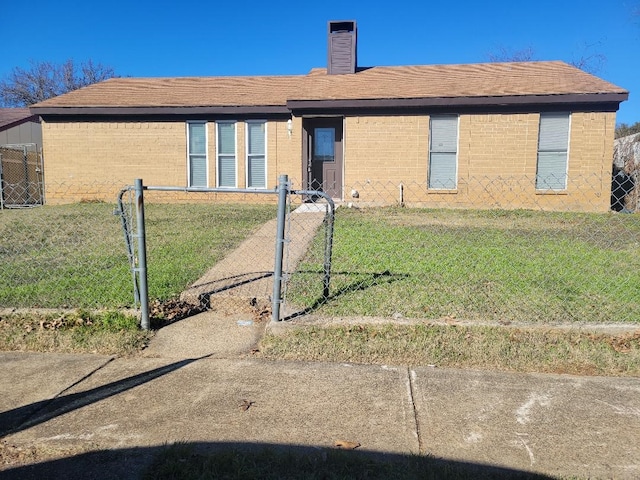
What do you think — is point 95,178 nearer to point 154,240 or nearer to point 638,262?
point 154,240

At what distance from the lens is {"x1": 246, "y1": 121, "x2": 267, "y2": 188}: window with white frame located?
49.6ft

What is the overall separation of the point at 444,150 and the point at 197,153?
748cm

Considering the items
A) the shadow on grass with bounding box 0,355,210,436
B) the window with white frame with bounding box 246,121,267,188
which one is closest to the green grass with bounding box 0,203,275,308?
the shadow on grass with bounding box 0,355,210,436

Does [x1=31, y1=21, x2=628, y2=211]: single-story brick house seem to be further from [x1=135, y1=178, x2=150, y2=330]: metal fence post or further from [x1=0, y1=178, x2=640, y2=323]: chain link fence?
[x1=135, y1=178, x2=150, y2=330]: metal fence post

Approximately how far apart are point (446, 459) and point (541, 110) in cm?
1253

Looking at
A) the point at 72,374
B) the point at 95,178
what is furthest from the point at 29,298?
the point at 95,178

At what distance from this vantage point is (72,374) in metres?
3.64

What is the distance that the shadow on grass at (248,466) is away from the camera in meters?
2.42

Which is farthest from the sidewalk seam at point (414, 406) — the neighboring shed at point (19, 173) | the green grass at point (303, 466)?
the neighboring shed at point (19, 173)

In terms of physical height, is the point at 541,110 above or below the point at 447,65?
below

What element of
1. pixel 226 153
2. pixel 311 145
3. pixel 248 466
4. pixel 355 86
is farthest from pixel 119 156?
pixel 248 466

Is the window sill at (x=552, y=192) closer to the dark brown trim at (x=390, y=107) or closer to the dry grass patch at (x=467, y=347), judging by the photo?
the dark brown trim at (x=390, y=107)

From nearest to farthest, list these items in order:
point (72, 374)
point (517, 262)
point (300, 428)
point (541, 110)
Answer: point (300, 428)
point (72, 374)
point (517, 262)
point (541, 110)

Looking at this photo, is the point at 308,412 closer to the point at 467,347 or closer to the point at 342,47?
the point at 467,347
